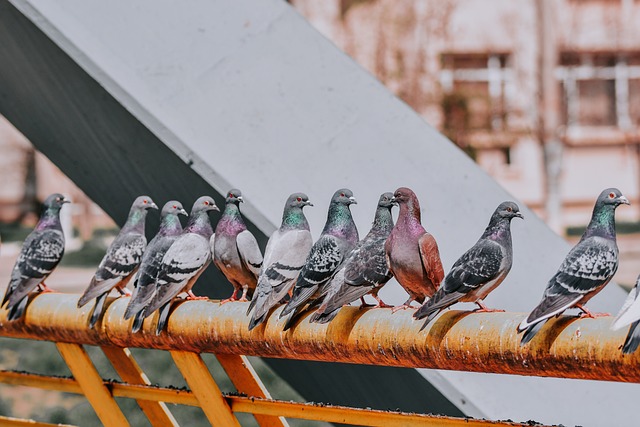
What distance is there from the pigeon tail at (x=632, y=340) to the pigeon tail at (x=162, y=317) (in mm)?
1468

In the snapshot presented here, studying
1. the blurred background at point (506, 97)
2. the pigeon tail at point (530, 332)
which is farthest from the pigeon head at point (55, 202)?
the blurred background at point (506, 97)

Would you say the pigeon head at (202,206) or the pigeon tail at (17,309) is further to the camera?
the pigeon tail at (17,309)

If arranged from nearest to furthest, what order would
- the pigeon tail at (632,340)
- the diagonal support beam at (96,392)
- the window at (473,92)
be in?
the pigeon tail at (632,340) → the diagonal support beam at (96,392) → the window at (473,92)

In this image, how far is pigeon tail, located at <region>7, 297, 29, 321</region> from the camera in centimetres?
358

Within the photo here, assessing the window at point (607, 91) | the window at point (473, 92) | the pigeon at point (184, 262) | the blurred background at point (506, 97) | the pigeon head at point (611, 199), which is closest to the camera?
the pigeon head at point (611, 199)

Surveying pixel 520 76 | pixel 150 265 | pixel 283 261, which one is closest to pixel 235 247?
pixel 150 265

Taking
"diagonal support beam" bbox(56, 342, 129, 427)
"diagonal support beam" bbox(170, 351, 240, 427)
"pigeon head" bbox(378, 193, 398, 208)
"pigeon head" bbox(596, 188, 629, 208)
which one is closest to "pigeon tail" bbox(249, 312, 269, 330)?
"diagonal support beam" bbox(170, 351, 240, 427)

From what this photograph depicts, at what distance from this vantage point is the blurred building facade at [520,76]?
58.1 ft

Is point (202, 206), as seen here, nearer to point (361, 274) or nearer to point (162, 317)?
point (162, 317)

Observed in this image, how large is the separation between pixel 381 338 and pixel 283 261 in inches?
22.4

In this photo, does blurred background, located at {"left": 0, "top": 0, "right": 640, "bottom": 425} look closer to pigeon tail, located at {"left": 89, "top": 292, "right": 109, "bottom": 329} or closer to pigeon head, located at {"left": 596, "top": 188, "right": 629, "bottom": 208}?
pigeon tail, located at {"left": 89, "top": 292, "right": 109, "bottom": 329}

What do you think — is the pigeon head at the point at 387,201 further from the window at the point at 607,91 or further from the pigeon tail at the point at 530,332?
the window at the point at 607,91

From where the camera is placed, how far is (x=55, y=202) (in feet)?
14.1

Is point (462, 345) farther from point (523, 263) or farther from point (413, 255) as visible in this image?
point (523, 263)
